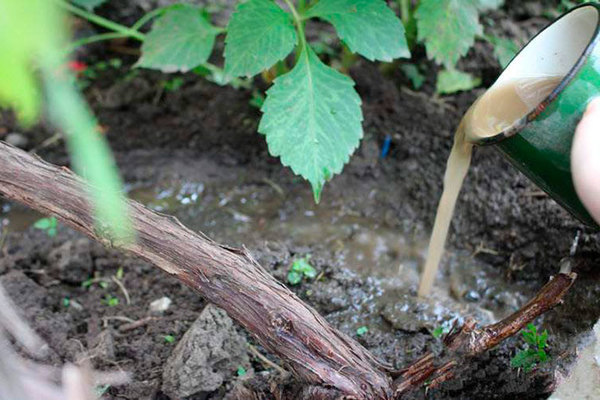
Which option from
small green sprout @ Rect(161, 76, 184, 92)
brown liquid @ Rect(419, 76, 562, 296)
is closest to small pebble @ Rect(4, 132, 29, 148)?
small green sprout @ Rect(161, 76, 184, 92)

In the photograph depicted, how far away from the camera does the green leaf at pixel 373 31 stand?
144cm

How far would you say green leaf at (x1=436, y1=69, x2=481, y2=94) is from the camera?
2002mm

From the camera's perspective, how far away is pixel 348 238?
187 cm

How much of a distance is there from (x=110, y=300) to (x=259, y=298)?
64cm

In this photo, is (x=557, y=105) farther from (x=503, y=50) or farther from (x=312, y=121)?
(x=503, y=50)

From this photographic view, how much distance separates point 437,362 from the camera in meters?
1.35

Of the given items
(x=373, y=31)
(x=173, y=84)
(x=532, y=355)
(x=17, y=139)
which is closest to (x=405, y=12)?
(x=373, y=31)

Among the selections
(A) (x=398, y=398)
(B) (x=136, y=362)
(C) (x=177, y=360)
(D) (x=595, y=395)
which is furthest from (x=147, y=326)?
(D) (x=595, y=395)

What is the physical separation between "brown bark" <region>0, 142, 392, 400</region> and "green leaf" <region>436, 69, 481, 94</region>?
110cm

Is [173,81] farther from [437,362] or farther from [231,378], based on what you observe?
[437,362]

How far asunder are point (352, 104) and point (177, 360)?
692 millimetres

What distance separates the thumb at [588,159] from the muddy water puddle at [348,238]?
65 cm

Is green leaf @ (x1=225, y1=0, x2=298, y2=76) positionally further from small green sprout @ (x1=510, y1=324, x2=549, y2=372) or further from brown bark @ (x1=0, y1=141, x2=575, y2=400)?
small green sprout @ (x1=510, y1=324, x2=549, y2=372)

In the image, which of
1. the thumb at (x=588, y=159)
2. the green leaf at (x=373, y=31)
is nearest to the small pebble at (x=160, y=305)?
the green leaf at (x=373, y=31)
